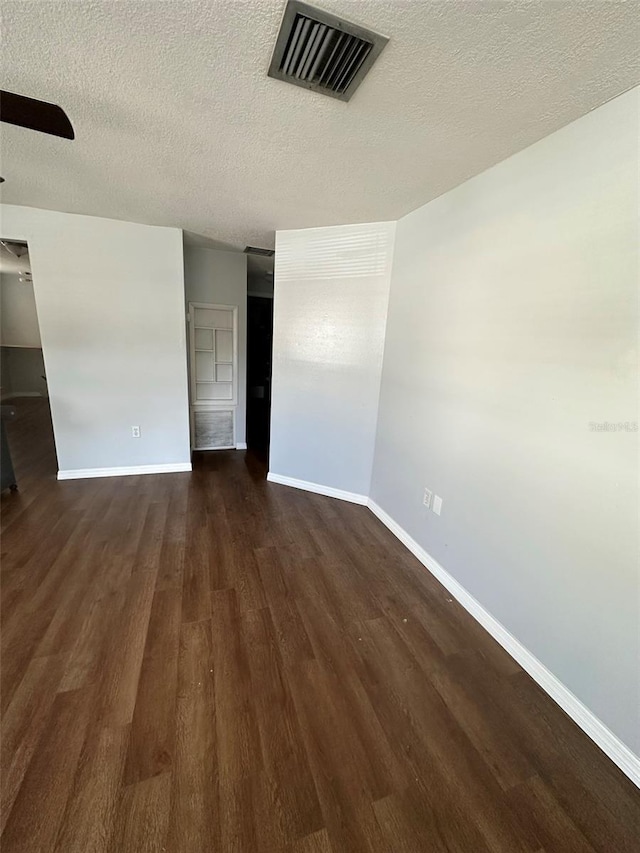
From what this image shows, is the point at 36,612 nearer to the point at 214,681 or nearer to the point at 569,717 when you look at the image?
the point at 214,681

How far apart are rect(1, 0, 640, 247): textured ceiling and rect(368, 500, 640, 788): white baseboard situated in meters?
2.34

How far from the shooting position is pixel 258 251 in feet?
12.2

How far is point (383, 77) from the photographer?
1.23 metres

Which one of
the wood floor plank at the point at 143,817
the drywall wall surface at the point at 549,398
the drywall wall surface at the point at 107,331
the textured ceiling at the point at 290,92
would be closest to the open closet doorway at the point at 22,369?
the drywall wall surface at the point at 107,331

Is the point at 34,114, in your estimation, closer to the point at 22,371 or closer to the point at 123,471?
the point at 123,471

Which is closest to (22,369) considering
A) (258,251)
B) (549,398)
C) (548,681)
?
(258,251)

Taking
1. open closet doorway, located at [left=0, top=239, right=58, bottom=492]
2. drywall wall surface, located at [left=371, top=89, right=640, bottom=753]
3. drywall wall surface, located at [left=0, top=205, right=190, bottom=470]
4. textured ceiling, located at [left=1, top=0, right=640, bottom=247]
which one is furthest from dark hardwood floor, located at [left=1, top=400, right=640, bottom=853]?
open closet doorway, located at [left=0, top=239, right=58, bottom=492]

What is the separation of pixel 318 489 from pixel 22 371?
22.3 ft

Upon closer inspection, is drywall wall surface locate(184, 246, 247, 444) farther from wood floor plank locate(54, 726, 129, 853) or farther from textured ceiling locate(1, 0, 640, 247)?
wood floor plank locate(54, 726, 129, 853)

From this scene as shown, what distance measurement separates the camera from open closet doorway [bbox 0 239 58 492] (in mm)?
4195

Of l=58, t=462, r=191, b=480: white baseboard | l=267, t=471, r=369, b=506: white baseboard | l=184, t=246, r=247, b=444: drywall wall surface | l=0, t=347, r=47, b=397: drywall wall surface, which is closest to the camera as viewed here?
l=267, t=471, r=369, b=506: white baseboard

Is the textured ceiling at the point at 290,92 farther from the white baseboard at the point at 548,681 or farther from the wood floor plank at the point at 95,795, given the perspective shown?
the wood floor plank at the point at 95,795

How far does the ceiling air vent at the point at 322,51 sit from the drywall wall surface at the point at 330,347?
4.80 feet

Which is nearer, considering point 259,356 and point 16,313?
point 16,313
